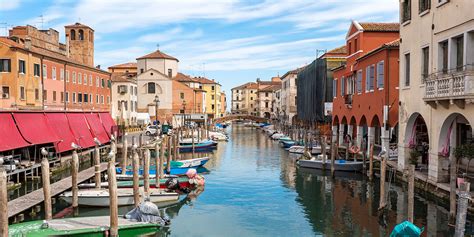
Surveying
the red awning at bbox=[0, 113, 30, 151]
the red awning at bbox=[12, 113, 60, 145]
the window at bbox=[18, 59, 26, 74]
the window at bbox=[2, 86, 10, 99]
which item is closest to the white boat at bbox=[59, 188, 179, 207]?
the red awning at bbox=[0, 113, 30, 151]

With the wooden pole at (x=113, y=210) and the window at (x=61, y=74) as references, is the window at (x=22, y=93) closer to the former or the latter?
the window at (x=61, y=74)

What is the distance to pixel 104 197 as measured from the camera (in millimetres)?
18219

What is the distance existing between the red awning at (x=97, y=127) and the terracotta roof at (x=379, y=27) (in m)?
20.3

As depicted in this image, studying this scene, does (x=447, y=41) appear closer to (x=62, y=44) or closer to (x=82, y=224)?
(x=82, y=224)

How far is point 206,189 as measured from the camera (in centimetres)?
2306

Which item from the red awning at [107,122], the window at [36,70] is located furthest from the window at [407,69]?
the window at [36,70]

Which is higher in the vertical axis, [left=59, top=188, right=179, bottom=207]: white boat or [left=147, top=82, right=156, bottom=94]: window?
Result: [left=147, top=82, right=156, bottom=94]: window

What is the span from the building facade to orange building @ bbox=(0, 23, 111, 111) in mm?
26093

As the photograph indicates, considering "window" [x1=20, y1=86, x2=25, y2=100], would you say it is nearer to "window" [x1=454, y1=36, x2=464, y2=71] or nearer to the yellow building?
"window" [x1=454, y1=36, x2=464, y2=71]

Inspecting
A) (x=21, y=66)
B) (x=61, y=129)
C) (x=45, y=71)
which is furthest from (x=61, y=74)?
(x=61, y=129)

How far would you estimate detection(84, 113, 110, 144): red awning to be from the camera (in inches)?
1334

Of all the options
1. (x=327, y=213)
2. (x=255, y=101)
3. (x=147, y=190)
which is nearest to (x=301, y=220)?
(x=327, y=213)

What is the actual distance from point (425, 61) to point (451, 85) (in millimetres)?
3860

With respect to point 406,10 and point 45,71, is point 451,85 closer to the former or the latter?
point 406,10
